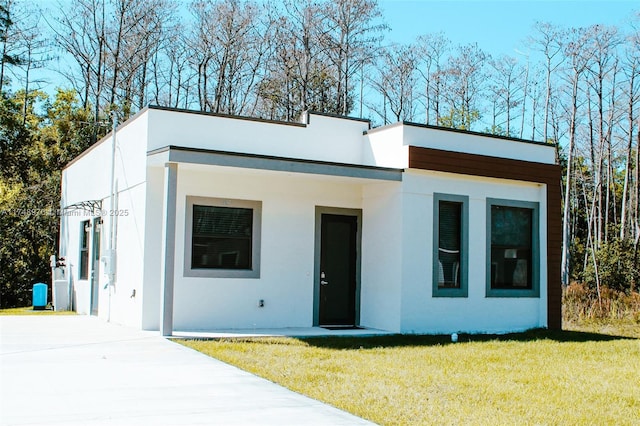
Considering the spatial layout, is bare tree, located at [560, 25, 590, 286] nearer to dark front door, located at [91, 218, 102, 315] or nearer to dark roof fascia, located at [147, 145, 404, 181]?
dark roof fascia, located at [147, 145, 404, 181]

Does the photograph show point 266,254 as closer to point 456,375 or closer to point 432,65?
point 456,375

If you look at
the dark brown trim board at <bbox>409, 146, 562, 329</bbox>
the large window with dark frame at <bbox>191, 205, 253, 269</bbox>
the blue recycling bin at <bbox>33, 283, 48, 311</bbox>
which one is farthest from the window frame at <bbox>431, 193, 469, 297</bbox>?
the blue recycling bin at <bbox>33, 283, 48, 311</bbox>

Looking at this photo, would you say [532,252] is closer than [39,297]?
Yes

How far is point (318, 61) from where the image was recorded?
93.8ft

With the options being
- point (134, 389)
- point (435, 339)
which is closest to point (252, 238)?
point (435, 339)

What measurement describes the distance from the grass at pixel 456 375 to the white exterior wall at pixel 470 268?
2.34 feet

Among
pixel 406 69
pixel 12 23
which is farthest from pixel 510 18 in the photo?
pixel 12 23

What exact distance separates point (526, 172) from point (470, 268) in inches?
92.0

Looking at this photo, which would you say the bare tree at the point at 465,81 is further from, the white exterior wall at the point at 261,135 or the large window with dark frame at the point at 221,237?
the large window with dark frame at the point at 221,237

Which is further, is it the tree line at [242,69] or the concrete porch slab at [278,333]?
the tree line at [242,69]

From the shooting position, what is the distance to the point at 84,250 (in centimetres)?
1678

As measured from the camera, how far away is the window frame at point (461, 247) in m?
13.3

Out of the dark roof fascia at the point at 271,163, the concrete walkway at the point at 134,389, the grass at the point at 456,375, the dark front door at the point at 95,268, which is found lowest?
the grass at the point at 456,375

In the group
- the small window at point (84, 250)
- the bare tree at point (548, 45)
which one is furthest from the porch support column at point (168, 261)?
the bare tree at point (548, 45)
